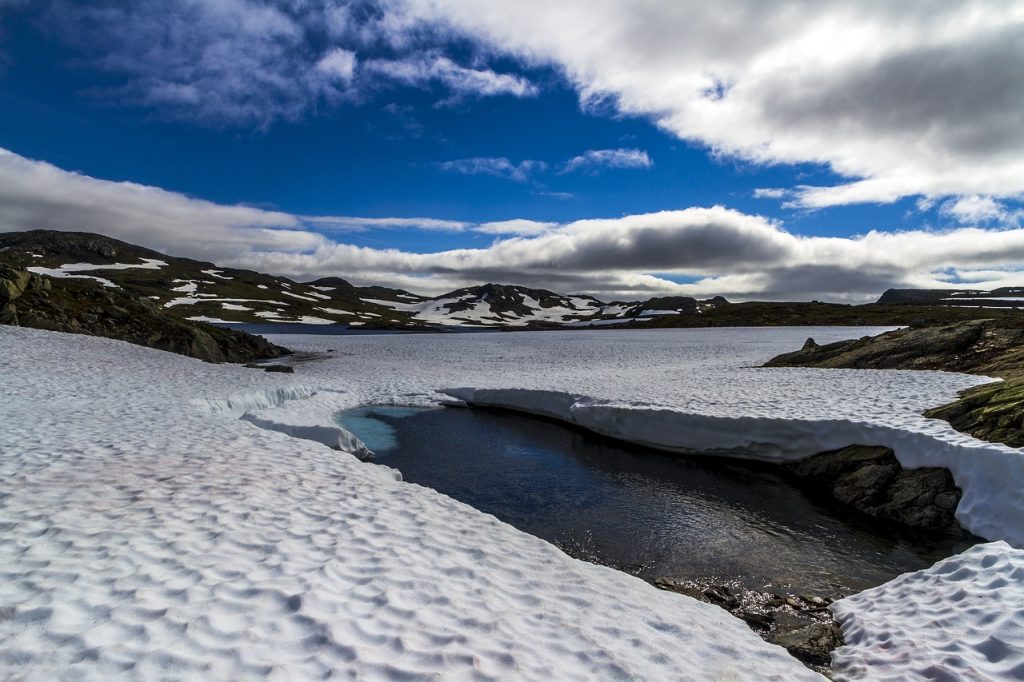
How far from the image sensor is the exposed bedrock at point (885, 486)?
452 inches

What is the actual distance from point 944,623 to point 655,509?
21.1ft

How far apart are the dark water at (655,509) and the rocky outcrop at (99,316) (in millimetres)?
22250

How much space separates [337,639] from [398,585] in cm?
136

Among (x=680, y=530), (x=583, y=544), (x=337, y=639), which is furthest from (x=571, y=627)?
(x=680, y=530)

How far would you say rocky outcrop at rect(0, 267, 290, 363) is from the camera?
30.5m

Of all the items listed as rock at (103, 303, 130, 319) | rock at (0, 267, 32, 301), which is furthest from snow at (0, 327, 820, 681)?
rock at (103, 303, 130, 319)

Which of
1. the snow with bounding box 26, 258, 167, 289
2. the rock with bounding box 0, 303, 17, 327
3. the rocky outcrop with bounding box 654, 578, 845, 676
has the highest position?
the snow with bounding box 26, 258, 167, 289

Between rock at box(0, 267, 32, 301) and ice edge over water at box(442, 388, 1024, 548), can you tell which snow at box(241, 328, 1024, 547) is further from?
rock at box(0, 267, 32, 301)

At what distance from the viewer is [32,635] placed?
14.7ft

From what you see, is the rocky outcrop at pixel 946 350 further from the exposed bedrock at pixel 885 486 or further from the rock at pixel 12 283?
the rock at pixel 12 283

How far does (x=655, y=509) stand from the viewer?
502 inches

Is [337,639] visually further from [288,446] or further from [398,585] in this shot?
[288,446]

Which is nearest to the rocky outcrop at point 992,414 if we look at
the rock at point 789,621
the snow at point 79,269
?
the rock at point 789,621

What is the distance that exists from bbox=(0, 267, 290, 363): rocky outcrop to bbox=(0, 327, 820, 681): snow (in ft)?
81.5
